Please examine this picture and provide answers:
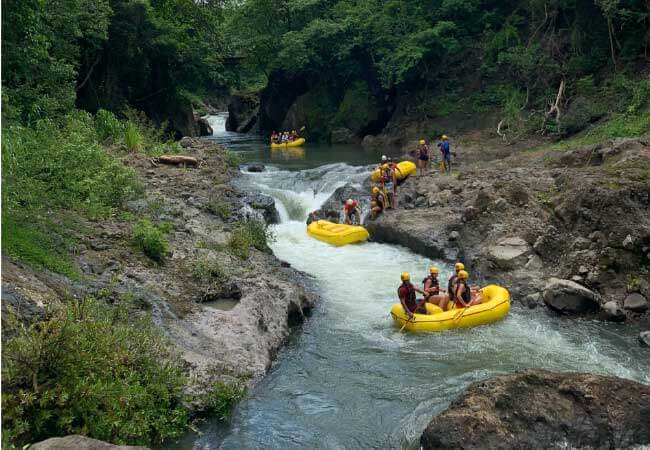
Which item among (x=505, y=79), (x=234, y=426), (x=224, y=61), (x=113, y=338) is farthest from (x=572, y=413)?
(x=224, y=61)

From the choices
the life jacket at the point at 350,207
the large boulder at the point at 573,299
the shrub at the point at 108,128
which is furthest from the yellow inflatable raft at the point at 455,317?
the shrub at the point at 108,128

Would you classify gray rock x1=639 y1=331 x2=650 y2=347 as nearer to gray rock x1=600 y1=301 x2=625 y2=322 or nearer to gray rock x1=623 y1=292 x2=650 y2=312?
gray rock x1=600 y1=301 x2=625 y2=322

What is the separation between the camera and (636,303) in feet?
31.1

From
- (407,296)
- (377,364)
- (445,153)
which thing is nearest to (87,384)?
(377,364)

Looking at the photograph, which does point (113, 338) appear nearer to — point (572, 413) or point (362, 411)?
point (362, 411)

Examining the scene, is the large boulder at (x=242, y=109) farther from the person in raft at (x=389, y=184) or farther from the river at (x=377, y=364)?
the river at (x=377, y=364)

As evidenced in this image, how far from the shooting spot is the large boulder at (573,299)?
966cm

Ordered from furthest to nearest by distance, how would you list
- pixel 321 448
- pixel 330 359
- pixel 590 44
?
1. pixel 590 44
2. pixel 330 359
3. pixel 321 448

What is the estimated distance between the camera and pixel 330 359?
8.48 meters

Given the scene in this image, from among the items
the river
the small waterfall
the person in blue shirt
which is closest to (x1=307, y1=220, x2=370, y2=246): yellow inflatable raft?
the river

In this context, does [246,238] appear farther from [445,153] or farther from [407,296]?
[445,153]

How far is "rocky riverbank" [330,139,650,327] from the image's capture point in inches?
390

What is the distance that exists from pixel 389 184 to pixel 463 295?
7.50 meters

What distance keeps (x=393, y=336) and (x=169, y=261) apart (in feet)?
12.3
